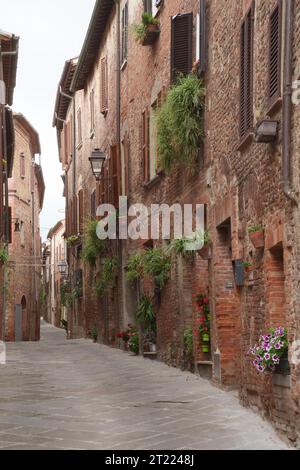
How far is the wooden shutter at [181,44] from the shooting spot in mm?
13930

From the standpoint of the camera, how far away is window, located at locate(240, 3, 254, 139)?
9839 mm

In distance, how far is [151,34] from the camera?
16766 mm

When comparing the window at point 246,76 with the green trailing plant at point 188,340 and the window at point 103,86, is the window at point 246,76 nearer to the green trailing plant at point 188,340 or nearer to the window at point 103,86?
the green trailing plant at point 188,340

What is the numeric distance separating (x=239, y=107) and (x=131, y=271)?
8.22 metres

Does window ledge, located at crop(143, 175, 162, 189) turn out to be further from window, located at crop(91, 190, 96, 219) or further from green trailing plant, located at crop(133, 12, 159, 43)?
window, located at crop(91, 190, 96, 219)

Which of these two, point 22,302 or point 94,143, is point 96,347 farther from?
point 22,302

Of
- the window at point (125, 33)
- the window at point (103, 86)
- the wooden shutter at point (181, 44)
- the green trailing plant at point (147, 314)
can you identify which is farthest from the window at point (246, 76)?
the window at point (103, 86)

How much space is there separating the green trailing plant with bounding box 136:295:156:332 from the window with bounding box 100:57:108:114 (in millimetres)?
7549

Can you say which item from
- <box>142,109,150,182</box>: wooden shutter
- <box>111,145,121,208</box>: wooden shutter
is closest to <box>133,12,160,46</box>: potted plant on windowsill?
<box>142,109,150,182</box>: wooden shutter

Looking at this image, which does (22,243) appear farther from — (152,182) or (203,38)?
(203,38)

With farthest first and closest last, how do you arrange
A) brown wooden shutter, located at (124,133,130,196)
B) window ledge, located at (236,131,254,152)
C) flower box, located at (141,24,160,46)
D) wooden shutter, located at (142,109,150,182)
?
1. brown wooden shutter, located at (124,133,130,196)
2. wooden shutter, located at (142,109,150,182)
3. flower box, located at (141,24,160,46)
4. window ledge, located at (236,131,254,152)

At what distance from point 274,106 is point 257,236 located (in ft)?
4.72

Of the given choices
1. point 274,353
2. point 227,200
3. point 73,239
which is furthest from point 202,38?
point 73,239
